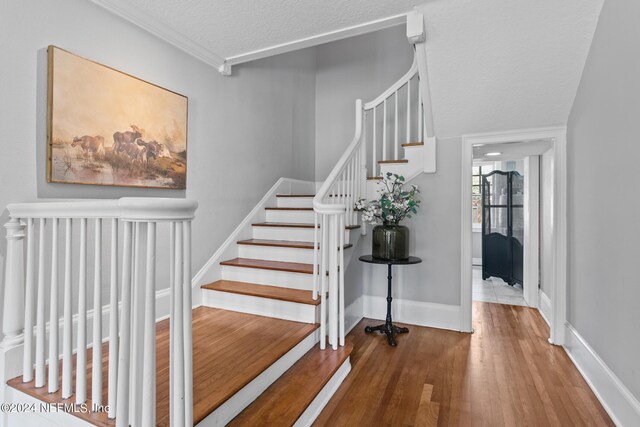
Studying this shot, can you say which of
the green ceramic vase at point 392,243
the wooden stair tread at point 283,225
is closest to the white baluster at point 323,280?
the green ceramic vase at point 392,243

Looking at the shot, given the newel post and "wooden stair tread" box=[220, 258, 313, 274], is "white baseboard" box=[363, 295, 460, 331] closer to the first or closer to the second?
"wooden stair tread" box=[220, 258, 313, 274]

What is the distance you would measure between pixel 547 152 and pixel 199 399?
3617 mm

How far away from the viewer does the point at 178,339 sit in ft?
3.40

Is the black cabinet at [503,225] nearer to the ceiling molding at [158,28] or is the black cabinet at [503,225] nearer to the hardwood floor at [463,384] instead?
the hardwood floor at [463,384]

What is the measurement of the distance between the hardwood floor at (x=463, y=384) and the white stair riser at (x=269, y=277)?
0.68 metres

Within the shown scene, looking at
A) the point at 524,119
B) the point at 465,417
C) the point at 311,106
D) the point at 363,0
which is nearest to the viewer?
the point at 465,417

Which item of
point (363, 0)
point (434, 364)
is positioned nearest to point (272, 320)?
point (434, 364)

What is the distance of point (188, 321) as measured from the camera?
1.06 meters

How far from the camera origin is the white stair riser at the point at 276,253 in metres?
2.82

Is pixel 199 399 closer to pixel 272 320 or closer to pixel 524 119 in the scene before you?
pixel 272 320

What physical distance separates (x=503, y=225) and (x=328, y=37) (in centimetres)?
385

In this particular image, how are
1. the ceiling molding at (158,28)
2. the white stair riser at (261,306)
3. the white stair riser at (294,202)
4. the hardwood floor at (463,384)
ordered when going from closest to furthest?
the hardwood floor at (463,384)
the ceiling molding at (158,28)
the white stair riser at (261,306)
the white stair riser at (294,202)

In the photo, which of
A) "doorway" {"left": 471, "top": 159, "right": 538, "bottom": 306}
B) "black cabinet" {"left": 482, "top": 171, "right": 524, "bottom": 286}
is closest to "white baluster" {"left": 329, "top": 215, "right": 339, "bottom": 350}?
"doorway" {"left": 471, "top": 159, "right": 538, "bottom": 306}

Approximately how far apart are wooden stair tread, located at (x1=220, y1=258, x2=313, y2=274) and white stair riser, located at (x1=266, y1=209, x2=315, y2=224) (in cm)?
59
